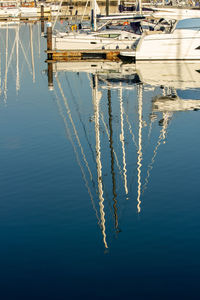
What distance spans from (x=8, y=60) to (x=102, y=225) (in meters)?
32.1

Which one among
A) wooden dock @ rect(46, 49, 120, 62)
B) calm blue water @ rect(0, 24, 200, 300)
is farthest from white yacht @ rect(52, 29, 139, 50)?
calm blue water @ rect(0, 24, 200, 300)

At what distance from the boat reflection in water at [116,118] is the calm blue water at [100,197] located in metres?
0.05

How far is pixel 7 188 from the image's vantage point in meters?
13.9

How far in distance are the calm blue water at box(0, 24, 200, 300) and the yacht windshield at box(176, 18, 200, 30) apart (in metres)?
11.9

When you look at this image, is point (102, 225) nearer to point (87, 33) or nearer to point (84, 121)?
point (84, 121)

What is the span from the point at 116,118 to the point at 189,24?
1760cm

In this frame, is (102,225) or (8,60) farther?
(8,60)

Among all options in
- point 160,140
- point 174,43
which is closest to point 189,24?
point 174,43

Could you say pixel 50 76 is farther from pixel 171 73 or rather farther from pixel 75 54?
pixel 75 54

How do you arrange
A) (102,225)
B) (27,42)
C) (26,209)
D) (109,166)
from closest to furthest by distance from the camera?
(102,225)
(26,209)
(109,166)
(27,42)

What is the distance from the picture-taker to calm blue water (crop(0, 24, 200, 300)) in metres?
9.60

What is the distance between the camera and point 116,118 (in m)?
21.8

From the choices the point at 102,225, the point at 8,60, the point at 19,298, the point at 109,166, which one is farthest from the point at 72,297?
the point at 8,60

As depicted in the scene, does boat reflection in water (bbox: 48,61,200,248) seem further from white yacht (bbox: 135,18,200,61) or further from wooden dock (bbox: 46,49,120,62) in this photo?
wooden dock (bbox: 46,49,120,62)
